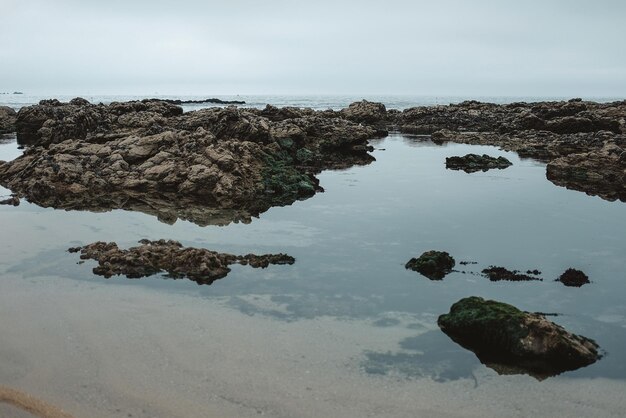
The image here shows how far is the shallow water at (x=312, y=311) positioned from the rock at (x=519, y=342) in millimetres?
302

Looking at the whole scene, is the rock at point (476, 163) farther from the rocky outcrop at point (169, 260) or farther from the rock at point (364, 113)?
the rock at point (364, 113)

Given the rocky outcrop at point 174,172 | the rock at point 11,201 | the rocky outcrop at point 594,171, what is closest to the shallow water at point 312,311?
the rock at point 11,201

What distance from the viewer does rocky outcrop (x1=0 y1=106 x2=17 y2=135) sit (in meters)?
69.8

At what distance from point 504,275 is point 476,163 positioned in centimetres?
2550

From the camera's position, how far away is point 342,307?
12.7 m

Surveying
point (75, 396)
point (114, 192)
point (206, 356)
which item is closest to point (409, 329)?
point (206, 356)

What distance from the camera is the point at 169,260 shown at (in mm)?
15422

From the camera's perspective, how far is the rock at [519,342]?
9852 millimetres

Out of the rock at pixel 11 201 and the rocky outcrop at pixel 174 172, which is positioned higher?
the rocky outcrop at pixel 174 172

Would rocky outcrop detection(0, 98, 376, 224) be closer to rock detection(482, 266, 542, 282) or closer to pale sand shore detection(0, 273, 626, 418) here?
pale sand shore detection(0, 273, 626, 418)

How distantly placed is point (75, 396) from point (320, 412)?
4.13 meters

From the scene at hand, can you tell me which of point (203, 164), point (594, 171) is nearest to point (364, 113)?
point (594, 171)

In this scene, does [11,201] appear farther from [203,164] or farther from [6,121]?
[6,121]

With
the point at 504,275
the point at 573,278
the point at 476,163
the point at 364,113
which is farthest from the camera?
the point at 364,113
